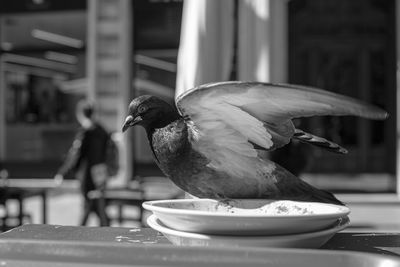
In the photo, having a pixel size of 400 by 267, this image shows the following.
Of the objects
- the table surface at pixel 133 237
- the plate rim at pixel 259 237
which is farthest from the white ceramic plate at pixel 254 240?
the table surface at pixel 133 237

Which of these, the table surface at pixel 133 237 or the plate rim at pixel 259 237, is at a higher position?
the plate rim at pixel 259 237

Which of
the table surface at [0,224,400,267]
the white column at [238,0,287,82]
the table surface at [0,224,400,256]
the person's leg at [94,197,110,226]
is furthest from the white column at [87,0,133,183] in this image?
the table surface at [0,224,400,267]

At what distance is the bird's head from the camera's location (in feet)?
4.81

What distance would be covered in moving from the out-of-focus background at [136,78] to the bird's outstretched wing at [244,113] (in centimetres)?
526

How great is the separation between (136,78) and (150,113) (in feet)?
27.0

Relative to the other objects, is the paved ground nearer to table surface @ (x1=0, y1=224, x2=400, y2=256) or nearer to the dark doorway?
the dark doorway

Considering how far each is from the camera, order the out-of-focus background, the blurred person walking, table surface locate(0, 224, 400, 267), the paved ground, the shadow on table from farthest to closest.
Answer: the out-of-focus background < the paved ground < the blurred person walking < the shadow on table < table surface locate(0, 224, 400, 267)

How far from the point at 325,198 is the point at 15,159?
→ 10.8m

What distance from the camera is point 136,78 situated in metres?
9.60

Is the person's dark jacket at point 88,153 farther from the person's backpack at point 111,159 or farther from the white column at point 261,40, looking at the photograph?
the white column at point 261,40

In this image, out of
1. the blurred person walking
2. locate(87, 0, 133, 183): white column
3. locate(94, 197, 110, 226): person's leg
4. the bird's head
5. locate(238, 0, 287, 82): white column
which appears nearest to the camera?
the bird's head

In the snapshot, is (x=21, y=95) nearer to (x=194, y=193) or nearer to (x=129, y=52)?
(x=129, y=52)

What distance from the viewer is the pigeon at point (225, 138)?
4.67 feet

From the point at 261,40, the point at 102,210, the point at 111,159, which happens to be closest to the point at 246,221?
the point at 261,40
